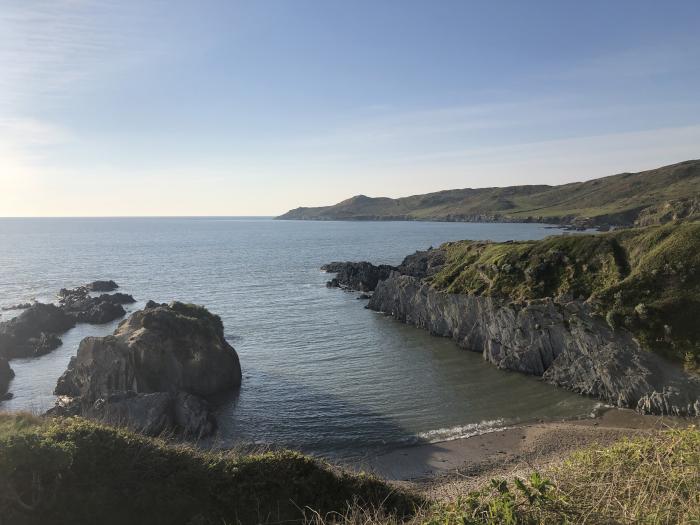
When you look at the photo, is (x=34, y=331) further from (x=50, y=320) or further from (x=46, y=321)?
(x=50, y=320)

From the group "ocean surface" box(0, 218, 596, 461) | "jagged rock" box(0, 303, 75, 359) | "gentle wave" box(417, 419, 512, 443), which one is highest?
"jagged rock" box(0, 303, 75, 359)

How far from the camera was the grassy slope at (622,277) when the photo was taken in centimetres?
3975

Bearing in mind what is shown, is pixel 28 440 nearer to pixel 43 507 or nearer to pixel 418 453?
pixel 43 507

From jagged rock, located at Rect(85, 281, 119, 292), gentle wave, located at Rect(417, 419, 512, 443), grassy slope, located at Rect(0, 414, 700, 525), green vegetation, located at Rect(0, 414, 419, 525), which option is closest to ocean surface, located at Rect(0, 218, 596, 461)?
gentle wave, located at Rect(417, 419, 512, 443)

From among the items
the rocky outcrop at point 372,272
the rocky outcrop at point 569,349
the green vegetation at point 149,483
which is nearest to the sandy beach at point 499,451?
the rocky outcrop at point 569,349

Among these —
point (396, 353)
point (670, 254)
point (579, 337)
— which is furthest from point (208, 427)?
point (670, 254)

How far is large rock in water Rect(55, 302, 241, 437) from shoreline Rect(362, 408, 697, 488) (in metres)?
15.8

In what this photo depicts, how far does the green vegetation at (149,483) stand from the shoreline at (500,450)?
10.3 m

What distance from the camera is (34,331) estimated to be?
2667 inches

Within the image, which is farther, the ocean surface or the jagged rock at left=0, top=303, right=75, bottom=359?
the jagged rock at left=0, top=303, right=75, bottom=359

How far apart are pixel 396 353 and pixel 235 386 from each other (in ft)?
66.5

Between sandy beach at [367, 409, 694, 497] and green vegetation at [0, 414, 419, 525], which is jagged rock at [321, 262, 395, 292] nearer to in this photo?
sandy beach at [367, 409, 694, 497]

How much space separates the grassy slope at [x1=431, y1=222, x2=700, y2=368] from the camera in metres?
39.8

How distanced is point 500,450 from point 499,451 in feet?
0.66
